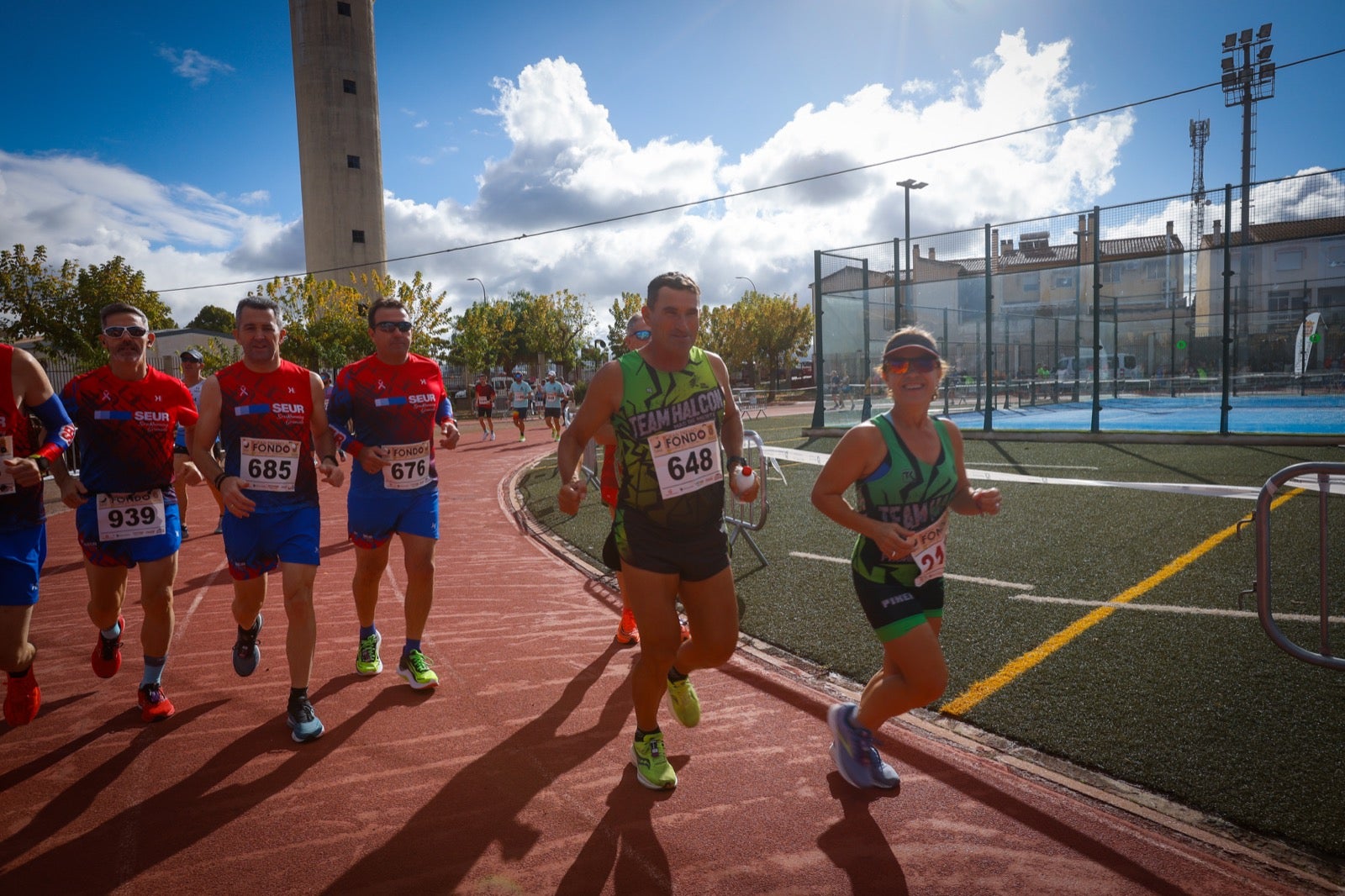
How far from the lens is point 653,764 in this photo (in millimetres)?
3469

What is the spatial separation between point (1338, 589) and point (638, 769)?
5555mm

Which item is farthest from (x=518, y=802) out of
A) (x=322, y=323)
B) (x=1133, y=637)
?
(x=322, y=323)

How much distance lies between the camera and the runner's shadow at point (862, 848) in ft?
9.17

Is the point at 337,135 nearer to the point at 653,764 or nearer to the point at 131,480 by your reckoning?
the point at 131,480

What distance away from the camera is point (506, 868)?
292cm

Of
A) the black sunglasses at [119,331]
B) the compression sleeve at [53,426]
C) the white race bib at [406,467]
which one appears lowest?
the white race bib at [406,467]

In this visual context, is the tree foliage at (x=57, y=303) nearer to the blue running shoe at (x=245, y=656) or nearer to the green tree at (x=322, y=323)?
the green tree at (x=322, y=323)

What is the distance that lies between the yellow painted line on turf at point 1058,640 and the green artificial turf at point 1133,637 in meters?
0.05

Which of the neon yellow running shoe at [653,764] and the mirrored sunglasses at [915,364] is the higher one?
the mirrored sunglasses at [915,364]

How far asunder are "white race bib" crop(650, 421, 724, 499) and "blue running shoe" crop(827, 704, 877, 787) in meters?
1.19

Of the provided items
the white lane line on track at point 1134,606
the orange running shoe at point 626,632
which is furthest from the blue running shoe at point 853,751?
the white lane line on track at point 1134,606

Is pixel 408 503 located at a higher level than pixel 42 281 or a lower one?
lower

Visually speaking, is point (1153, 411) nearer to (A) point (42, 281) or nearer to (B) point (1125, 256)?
(B) point (1125, 256)

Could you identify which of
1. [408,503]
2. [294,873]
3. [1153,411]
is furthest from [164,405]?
[1153,411]
